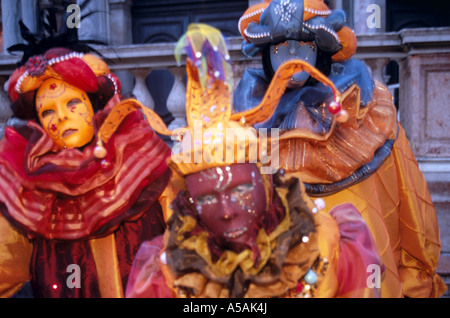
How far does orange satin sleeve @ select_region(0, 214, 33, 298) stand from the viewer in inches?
75.4

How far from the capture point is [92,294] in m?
1.90

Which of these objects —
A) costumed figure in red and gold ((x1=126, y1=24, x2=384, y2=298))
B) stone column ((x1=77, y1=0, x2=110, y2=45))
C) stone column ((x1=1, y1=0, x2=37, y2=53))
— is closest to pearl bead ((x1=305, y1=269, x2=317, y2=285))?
costumed figure in red and gold ((x1=126, y1=24, x2=384, y2=298))

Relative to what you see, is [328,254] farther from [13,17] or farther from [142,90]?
[13,17]

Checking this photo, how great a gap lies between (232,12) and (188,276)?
3665 millimetres

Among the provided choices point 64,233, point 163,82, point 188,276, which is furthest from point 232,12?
point 188,276

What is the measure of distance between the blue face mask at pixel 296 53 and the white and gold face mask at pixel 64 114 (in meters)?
0.81

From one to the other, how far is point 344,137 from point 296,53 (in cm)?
41

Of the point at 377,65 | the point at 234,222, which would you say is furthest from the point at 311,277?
the point at 377,65

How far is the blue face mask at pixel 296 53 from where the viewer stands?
2.05m

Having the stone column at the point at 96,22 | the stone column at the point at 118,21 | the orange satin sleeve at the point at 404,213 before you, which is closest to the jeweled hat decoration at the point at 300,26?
the orange satin sleeve at the point at 404,213

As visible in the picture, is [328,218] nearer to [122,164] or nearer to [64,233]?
[122,164]

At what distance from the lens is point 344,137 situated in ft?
6.42

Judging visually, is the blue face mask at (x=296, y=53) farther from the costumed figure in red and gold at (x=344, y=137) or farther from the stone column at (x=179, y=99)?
the stone column at (x=179, y=99)

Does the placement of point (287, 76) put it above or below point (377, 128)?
above
